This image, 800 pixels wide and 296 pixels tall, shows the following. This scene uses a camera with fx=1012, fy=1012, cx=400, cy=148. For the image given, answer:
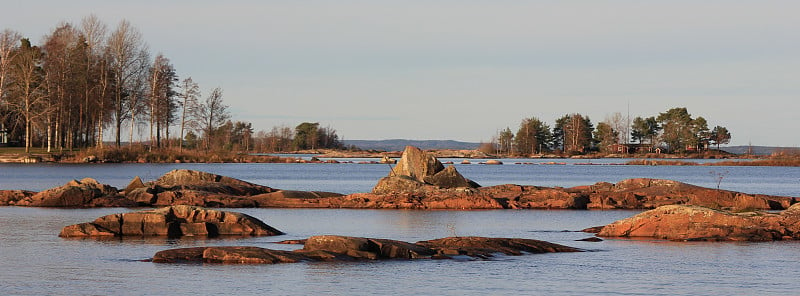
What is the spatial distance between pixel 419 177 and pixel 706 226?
1946 centimetres

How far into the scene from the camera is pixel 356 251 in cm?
2312

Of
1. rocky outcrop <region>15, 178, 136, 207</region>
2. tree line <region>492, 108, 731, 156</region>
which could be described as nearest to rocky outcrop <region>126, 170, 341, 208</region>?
rocky outcrop <region>15, 178, 136, 207</region>

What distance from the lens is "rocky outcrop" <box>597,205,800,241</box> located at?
92.2 ft

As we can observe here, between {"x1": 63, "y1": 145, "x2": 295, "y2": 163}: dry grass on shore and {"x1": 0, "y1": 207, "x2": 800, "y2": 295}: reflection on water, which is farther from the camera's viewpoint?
{"x1": 63, "y1": 145, "x2": 295, "y2": 163}: dry grass on shore

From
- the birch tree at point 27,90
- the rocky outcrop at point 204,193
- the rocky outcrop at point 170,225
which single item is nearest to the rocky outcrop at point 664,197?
the rocky outcrop at point 204,193

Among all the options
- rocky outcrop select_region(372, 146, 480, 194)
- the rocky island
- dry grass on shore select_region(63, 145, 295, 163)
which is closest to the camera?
the rocky island

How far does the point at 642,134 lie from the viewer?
196250 mm

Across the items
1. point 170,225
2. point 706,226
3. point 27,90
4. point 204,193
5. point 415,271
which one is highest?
point 27,90

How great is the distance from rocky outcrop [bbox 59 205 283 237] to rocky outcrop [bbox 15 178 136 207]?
39.7ft

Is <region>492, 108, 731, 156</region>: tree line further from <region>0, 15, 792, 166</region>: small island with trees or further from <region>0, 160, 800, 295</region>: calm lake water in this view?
<region>0, 160, 800, 295</region>: calm lake water

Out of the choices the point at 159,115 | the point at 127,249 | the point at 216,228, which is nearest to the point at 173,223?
the point at 216,228

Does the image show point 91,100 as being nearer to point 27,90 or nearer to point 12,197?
point 27,90

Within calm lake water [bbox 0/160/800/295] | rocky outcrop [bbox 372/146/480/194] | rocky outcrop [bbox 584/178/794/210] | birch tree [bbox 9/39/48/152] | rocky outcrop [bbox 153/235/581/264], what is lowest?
calm lake water [bbox 0/160/800/295]

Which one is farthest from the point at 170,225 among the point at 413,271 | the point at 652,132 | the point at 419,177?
the point at 652,132
